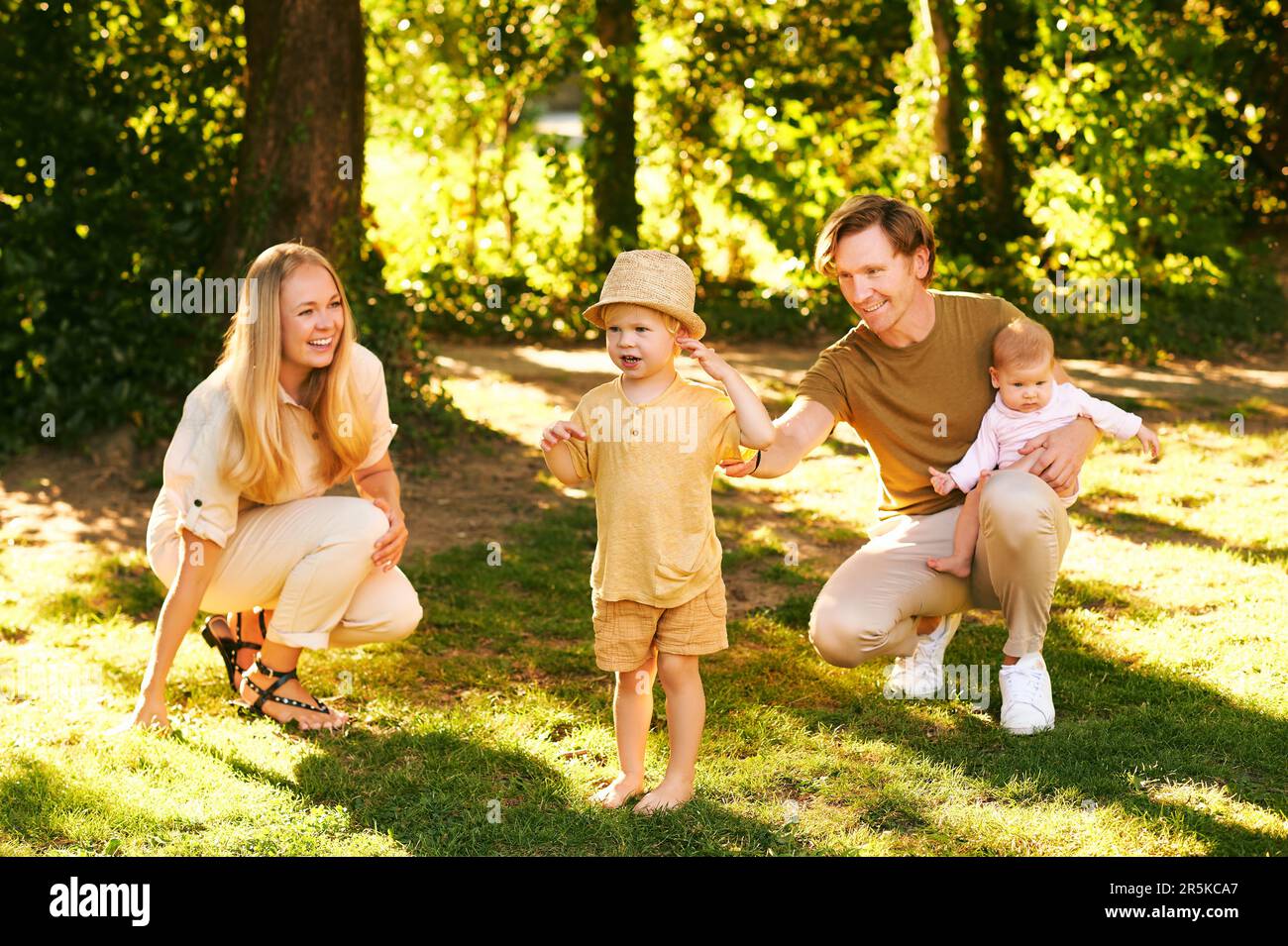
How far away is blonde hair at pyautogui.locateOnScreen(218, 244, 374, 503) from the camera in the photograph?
3982 mm

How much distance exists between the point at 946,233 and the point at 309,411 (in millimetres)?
7326

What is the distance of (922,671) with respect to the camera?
436 cm

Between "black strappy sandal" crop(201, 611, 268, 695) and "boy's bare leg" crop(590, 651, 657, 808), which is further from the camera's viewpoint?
"black strappy sandal" crop(201, 611, 268, 695)

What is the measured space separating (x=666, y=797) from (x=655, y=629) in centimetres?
43

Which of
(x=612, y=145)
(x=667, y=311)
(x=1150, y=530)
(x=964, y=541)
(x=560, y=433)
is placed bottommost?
(x=1150, y=530)

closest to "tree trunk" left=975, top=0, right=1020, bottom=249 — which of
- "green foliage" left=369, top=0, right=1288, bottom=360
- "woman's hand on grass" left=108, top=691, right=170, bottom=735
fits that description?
"green foliage" left=369, top=0, right=1288, bottom=360

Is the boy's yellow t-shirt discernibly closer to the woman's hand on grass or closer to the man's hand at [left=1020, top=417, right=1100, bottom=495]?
the man's hand at [left=1020, top=417, right=1100, bottom=495]

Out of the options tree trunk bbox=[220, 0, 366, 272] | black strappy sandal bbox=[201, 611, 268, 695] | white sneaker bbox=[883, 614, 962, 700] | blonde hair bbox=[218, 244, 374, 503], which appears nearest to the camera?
blonde hair bbox=[218, 244, 374, 503]

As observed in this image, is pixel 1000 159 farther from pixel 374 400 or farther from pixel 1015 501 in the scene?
pixel 374 400

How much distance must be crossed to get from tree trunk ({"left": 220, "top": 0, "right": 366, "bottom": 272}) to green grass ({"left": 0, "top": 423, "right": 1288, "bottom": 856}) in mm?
2103

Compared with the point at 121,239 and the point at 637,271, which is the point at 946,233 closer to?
the point at 121,239

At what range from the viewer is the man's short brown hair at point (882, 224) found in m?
4.09

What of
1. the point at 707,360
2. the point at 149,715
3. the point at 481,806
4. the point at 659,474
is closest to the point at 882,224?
the point at 707,360

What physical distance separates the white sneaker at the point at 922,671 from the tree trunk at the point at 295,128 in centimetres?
402
